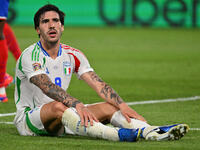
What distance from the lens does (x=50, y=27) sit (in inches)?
210

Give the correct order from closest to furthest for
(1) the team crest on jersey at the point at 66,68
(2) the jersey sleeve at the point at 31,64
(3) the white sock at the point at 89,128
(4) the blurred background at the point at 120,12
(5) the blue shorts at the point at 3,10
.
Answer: (3) the white sock at the point at 89,128, (2) the jersey sleeve at the point at 31,64, (1) the team crest on jersey at the point at 66,68, (5) the blue shorts at the point at 3,10, (4) the blurred background at the point at 120,12

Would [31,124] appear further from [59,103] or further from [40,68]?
[40,68]

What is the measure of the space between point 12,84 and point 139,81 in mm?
2121

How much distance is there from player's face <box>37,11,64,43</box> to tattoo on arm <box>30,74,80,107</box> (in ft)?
1.36

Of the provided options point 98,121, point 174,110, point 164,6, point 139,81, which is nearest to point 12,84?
point 139,81

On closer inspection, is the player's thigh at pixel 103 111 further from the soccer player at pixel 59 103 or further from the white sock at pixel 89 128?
the white sock at pixel 89 128

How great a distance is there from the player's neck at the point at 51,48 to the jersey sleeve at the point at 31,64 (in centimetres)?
12

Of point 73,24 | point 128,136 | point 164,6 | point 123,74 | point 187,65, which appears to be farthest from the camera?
point 73,24

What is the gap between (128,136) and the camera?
4.81m

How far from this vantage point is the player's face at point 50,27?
5332 mm

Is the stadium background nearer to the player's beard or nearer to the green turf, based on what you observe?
the green turf

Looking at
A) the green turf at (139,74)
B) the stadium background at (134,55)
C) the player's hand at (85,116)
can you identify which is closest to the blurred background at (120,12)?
the stadium background at (134,55)

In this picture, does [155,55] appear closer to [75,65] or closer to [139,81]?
[139,81]

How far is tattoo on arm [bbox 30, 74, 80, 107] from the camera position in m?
5.06
